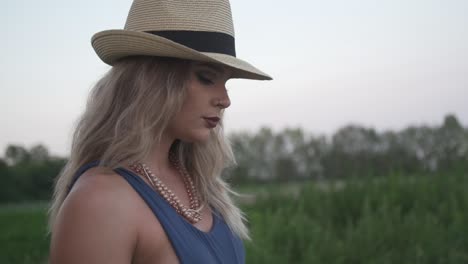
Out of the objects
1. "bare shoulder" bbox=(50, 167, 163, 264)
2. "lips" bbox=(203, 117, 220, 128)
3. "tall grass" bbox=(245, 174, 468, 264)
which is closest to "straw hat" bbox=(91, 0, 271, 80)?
"lips" bbox=(203, 117, 220, 128)

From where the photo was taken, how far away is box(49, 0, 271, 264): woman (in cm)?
143

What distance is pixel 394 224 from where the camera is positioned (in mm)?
5789

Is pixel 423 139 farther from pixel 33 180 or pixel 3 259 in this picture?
pixel 33 180

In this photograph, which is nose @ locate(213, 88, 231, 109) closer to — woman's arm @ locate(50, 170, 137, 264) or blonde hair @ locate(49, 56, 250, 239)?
blonde hair @ locate(49, 56, 250, 239)

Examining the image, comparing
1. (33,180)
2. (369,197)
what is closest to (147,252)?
(369,197)

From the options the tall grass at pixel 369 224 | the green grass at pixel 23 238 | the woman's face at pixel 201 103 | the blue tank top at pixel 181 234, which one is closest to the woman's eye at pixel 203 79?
the woman's face at pixel 201 103

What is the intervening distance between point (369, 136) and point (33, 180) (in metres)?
6.48

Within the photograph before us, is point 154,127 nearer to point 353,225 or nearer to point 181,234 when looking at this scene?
point 181,234

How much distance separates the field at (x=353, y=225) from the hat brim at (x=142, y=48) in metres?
3.43

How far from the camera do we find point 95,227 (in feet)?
4.38

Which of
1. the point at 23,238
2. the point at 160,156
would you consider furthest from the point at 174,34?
the point at 23,238

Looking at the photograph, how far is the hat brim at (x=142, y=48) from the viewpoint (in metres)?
1.54

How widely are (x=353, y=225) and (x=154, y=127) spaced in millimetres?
5021

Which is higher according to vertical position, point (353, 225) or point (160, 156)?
point (160, 156)
